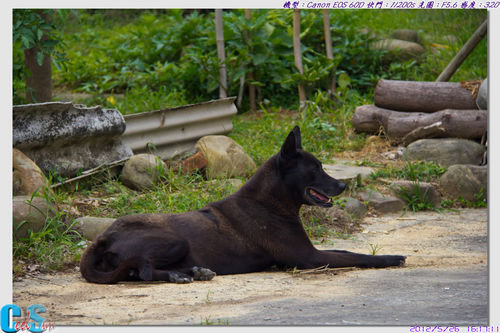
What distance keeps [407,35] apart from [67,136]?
28.2ft

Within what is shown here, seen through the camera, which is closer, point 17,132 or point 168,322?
point 168,322

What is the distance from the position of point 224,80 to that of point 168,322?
25.2 feet

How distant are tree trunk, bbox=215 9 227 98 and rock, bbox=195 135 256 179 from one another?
2.74 m

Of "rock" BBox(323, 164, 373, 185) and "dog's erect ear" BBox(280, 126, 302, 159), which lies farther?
"rock" BBox(323, 164, 373, 185)

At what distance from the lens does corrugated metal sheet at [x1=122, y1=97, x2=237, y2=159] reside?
26.3ft

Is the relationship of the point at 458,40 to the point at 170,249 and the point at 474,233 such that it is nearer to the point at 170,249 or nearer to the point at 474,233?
the point at 474,233

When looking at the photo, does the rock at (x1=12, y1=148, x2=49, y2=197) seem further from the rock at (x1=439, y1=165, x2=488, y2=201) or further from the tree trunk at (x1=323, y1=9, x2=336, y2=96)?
the tree trunk at (x1=323, y1=9, x2=336, y2=96)

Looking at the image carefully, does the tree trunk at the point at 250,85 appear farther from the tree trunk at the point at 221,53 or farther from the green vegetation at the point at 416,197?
the green vegetation at the point at 416,197

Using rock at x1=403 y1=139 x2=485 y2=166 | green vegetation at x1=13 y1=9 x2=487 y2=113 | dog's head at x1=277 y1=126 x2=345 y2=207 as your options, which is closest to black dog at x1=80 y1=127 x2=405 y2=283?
dog's head at x1=277 y1=126 x2=345 y2=207

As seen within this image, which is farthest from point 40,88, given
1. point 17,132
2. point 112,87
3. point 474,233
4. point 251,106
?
point 474,233

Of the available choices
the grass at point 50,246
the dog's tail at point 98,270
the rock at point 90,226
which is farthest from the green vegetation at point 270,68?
the dog's tail at point 98,270

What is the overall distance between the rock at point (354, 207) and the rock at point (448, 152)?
1.88 metres

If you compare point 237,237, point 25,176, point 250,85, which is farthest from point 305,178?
point 250,85

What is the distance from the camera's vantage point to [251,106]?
1127 centimetres
